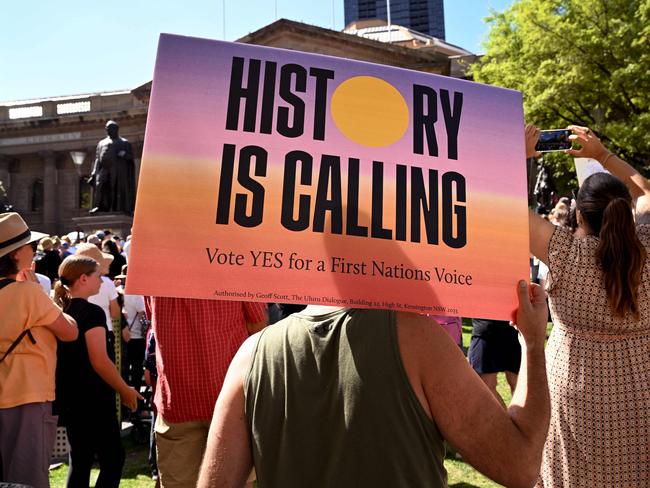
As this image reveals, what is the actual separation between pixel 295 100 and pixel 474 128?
49cm

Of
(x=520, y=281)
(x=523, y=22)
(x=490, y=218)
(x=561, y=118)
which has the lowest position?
(x=520, y=281)

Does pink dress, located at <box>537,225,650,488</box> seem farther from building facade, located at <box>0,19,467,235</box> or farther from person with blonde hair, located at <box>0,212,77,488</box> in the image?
building facade, located at <box>0,19,467,235</box>

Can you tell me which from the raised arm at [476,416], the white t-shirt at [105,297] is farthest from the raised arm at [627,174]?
the white t-shirt at [105,297]

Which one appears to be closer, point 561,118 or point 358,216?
point 358,216

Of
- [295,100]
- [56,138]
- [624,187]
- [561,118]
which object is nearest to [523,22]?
[561,118]

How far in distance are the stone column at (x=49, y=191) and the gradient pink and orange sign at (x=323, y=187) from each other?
46.9 meters

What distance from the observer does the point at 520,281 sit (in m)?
1.62

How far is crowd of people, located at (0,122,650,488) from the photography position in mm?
1454

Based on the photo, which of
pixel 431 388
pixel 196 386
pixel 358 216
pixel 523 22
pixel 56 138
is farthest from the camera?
Result: pixel 56 138

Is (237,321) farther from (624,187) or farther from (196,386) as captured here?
(624,187)

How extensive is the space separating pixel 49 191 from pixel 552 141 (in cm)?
4750

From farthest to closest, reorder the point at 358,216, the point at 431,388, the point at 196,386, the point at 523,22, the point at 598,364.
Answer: the point at 523,22, the point at 196,386, the point at 598,364, the point at 358,216, the point at 431,388

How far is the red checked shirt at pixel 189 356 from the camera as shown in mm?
3324

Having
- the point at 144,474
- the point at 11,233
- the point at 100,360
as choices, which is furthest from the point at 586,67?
the point at 11,233
